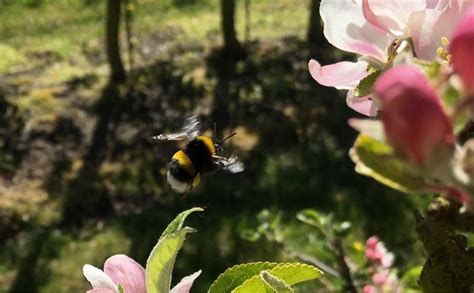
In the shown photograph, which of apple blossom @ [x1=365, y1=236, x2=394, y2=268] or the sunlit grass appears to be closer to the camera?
apple blossom @ [x1=365, y1=236, x2=394, y2=268]

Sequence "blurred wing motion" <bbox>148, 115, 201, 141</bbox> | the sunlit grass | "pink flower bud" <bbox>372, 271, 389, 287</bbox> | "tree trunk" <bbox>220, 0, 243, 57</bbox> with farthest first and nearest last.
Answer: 1. the sunlit grass
2. "tree trunk" <bbox>220, 0, 243, 57</bbox>
3. "pink flower bud" <bbox>372, 271, 389, 287</bbox>
4. "blurred wing motion" <bbox>148, 115, 201, 141</bbox>

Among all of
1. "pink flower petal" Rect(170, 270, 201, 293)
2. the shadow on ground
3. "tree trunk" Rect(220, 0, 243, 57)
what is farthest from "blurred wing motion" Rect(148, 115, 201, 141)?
"tree trunk" Rect(220, 0, 243, 57)

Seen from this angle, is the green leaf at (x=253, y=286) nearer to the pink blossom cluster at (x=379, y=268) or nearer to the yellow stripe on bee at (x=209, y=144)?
the yellow stripe on bee at (x=209, y=144)

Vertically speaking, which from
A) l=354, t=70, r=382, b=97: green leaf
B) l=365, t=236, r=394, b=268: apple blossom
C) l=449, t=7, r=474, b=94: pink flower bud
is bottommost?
l=365, t=236, r=394, b=268: apple blossom

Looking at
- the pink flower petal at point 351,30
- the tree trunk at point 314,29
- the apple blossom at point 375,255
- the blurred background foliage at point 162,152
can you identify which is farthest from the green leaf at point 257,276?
the tree trunk at point 314,29

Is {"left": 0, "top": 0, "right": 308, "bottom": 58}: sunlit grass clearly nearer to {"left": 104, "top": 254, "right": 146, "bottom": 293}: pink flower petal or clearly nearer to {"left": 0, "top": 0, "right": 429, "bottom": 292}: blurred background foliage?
{"left": 0, "top": 0, "right": 429, "bottom": 292}: blurred background foliage

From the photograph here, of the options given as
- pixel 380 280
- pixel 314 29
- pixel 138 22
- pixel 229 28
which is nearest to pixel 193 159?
pixel 380 280

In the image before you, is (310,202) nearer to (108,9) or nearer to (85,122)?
(85,122)

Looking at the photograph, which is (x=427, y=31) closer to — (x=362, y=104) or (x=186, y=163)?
(x=362, y=104)

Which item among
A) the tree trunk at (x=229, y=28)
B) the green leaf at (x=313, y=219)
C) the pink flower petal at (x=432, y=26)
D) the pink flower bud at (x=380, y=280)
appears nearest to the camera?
the pink flower petal at (x=432, y=26)
